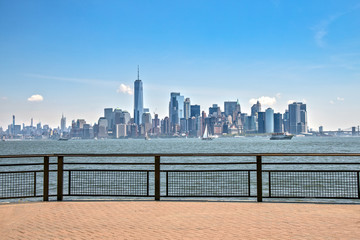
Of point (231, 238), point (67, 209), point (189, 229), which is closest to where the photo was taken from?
point (231, 238)

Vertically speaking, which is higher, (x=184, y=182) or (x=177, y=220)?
(x=184, y=182)

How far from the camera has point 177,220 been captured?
806cm

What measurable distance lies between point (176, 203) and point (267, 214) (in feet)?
8.43

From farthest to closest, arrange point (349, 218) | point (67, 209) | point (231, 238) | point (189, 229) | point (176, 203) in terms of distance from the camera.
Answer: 1. point (176, 203)
2. point (67, 209)
3. point (349, 218)
4. point (189, 229)
5. point (231, 238)

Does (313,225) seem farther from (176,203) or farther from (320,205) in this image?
(176,203)

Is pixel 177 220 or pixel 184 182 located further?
pixel 184 182

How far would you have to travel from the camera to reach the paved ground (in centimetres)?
688

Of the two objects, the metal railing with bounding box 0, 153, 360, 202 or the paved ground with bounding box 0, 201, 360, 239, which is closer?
the paved ground with bounding box 0, 201, 360, 239

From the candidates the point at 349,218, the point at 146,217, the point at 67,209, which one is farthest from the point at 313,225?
the point at 67,209

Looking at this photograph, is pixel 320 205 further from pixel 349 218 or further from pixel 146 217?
pixel 146 217

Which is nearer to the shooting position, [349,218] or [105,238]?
[105,238]

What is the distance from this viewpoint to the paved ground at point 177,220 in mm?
6883

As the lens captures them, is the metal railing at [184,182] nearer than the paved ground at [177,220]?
No

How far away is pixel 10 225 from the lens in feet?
25.4
